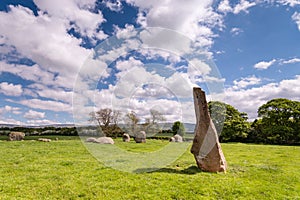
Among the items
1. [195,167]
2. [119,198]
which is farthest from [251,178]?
Result: [119,198]

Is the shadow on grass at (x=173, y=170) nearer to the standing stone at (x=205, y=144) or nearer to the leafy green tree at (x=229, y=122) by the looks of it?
the standing stone at (x=205, y=144)

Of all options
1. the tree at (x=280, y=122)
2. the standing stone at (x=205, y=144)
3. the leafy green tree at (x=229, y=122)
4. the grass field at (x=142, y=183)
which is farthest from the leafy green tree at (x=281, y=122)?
the standing stone at (x=205, y=144)

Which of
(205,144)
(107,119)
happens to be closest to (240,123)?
(107,119)

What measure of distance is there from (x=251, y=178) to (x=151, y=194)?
599 cm

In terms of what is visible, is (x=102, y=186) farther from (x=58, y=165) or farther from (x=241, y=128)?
(x=241, y=128)

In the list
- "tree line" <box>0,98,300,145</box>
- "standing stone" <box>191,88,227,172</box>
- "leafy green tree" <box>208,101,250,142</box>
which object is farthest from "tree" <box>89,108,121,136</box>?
"standing stone" <box>191,88,227,172</box>

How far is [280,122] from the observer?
48750mm

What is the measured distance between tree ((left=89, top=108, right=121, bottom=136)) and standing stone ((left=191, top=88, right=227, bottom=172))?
1486 inches

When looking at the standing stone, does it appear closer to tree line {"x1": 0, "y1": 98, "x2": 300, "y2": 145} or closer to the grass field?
the grass field

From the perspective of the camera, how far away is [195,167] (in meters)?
13.5

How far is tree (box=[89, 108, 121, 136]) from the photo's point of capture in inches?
1951

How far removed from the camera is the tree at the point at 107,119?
49.6m

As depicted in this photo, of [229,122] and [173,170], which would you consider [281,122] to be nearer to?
[229,122]

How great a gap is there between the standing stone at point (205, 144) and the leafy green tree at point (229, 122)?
133ft
